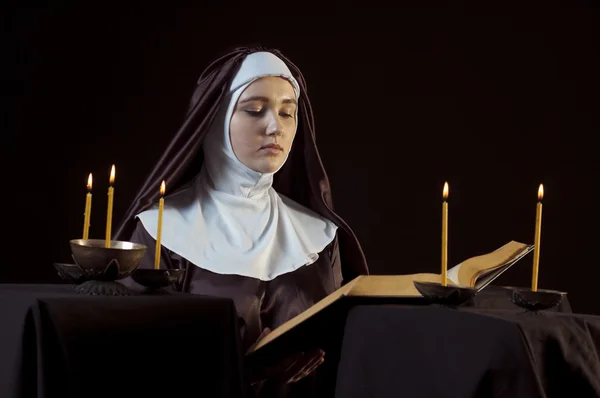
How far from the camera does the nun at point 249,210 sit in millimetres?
2428

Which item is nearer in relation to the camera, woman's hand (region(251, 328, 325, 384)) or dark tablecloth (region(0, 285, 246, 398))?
dark tablecloth (region(0, 285, 246, 398))

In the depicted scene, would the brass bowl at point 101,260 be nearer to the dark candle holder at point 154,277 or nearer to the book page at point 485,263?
the dark candle holder at point 154,277

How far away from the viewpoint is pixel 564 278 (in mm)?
4141

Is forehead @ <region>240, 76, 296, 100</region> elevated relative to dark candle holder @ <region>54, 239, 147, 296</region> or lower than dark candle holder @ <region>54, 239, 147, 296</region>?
elevated

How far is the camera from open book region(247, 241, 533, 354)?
5.66 feet

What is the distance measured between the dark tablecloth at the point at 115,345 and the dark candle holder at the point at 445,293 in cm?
37

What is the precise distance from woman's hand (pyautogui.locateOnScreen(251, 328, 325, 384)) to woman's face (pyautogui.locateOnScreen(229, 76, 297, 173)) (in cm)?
57

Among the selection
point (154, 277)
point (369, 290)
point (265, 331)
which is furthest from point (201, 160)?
point (369, 290)

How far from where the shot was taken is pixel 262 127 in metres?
2.56

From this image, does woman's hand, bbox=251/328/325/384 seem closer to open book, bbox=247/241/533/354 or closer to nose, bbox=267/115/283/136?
open book, bbox=247/241/533/354

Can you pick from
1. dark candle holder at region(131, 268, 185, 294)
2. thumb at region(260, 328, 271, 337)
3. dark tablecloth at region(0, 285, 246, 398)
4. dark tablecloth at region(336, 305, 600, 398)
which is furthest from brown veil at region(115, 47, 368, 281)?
dark tablecloth at region(336, 305, 600, 398)

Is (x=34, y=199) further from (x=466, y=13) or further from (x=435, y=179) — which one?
(x=466, y=13)

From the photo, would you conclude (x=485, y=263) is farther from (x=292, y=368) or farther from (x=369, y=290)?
(x=292, y=368)

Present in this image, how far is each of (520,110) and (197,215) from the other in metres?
2.16
